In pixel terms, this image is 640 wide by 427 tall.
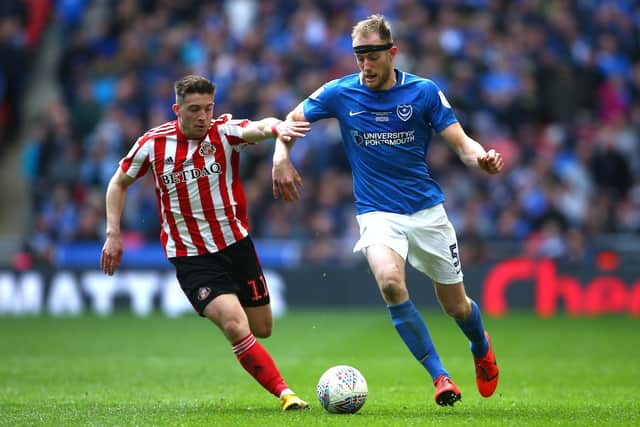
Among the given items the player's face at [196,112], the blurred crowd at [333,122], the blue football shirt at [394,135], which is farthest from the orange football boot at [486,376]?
the blurred crowd at [333,122]

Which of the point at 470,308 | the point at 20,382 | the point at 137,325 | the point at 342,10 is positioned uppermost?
the point at 342,10

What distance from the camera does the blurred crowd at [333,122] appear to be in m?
18.8

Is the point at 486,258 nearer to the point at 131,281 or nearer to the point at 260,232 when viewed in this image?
the point at 260,232

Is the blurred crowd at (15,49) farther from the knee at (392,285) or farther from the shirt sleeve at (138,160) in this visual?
the knee at (392,285)

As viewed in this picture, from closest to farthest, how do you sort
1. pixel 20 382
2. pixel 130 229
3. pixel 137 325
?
pixel 20 382
pixel 137 325
pixel 130 229

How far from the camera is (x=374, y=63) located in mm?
8078

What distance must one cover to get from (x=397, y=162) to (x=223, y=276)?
61.6 inches

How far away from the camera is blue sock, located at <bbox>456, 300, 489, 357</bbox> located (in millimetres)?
8562

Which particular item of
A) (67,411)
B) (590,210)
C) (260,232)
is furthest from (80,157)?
(67,411)

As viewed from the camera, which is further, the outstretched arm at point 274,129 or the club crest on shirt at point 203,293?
the club crest on shirt at point 203,293

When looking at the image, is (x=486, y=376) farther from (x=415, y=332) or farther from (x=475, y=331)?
(x=415, y=332)

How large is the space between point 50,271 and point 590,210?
9298 mm

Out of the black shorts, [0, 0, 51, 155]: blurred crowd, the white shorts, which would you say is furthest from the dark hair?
[0, 0, 51, 155]: blurred crowd

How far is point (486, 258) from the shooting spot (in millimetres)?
18391
